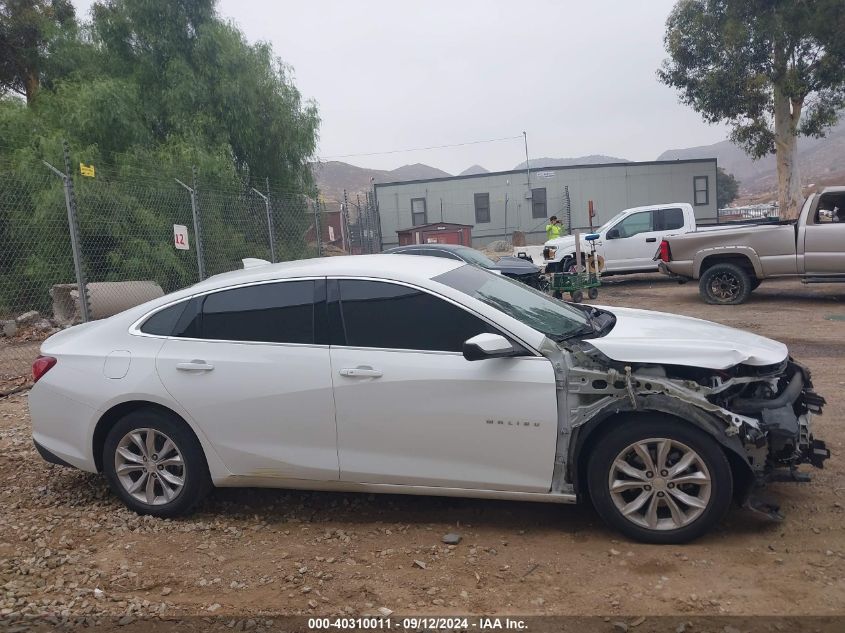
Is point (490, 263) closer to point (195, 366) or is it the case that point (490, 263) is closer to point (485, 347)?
point (195, 366)

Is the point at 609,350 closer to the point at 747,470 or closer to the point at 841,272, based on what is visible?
the point at 747,470

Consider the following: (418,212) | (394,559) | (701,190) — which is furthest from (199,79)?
(701,190)

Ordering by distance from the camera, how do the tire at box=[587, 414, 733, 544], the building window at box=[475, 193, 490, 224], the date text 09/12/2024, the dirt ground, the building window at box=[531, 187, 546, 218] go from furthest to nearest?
the building window at box=[475, 193, 490, 224], the building window at box=[531, 187, 546, 218], the tire at box=[587, 414, 733, 544], the dirt ground, the date text 09/12/2024

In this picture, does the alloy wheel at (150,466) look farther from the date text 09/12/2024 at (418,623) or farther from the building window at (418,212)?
the building window at (418,212)

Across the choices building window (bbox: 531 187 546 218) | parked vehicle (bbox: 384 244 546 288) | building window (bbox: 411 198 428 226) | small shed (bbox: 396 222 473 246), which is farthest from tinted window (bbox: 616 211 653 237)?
building window (bbox: 411 198 428 226)

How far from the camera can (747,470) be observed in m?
3.71

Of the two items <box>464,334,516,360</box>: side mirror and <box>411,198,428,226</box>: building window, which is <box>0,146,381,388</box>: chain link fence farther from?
<box>411,198,428,226</box>: building window

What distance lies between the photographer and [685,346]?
12.9 ft

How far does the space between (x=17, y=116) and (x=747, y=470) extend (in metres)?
15.8

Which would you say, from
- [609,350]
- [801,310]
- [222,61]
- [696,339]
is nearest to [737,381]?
[696,339]

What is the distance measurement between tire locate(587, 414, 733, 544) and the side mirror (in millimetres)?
697

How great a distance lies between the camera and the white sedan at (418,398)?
3.73 m

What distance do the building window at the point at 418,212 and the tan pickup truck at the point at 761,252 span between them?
25384mm

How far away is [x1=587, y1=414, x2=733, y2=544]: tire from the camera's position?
3.65 meters
